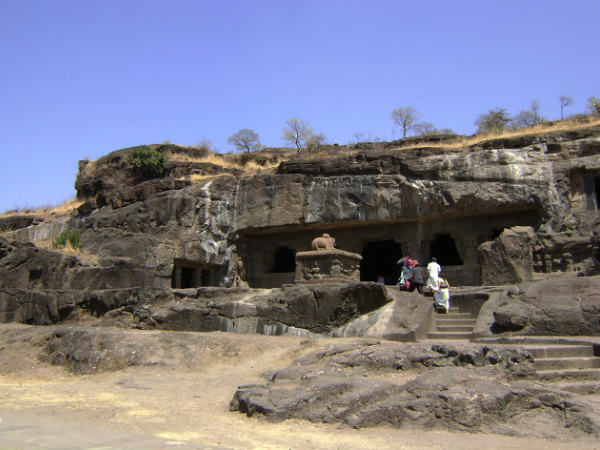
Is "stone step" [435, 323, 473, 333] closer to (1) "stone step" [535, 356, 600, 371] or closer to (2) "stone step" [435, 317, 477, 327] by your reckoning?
(2) "stone step" [435, 317, 477, 327]

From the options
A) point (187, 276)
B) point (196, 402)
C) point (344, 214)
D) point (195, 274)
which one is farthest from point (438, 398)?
point (187, 276)

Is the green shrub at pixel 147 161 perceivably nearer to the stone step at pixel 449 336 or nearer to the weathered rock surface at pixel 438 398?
the stone step at pixel 449 336

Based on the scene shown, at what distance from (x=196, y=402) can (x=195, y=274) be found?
15286 millimetres

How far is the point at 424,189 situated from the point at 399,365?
1333 centimetres

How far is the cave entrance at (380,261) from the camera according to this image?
24.5 m

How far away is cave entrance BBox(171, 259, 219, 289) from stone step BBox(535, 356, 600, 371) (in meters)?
15.5

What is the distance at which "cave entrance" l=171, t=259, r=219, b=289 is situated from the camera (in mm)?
20859

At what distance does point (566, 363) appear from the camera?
22.8 ft

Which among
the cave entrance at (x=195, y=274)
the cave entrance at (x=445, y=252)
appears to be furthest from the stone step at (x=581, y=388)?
the cave entrance at (x=445, y=252)

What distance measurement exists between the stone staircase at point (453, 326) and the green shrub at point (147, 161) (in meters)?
16.1

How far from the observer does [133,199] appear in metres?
22.5

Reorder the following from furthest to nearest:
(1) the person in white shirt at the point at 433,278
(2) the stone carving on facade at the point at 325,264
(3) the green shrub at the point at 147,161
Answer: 1. (3) the green shrub at the point at 147,161
2. (2) the stone carving on facade at the point at 325,264
3. (1) the person in white shirt at the point at 433,278

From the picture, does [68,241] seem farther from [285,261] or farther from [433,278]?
[433,278]

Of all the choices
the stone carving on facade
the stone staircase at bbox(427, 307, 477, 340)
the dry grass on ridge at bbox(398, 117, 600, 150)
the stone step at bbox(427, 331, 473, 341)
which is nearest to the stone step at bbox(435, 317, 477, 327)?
the stone staircase at bbox(427, 307, 477, 340)
